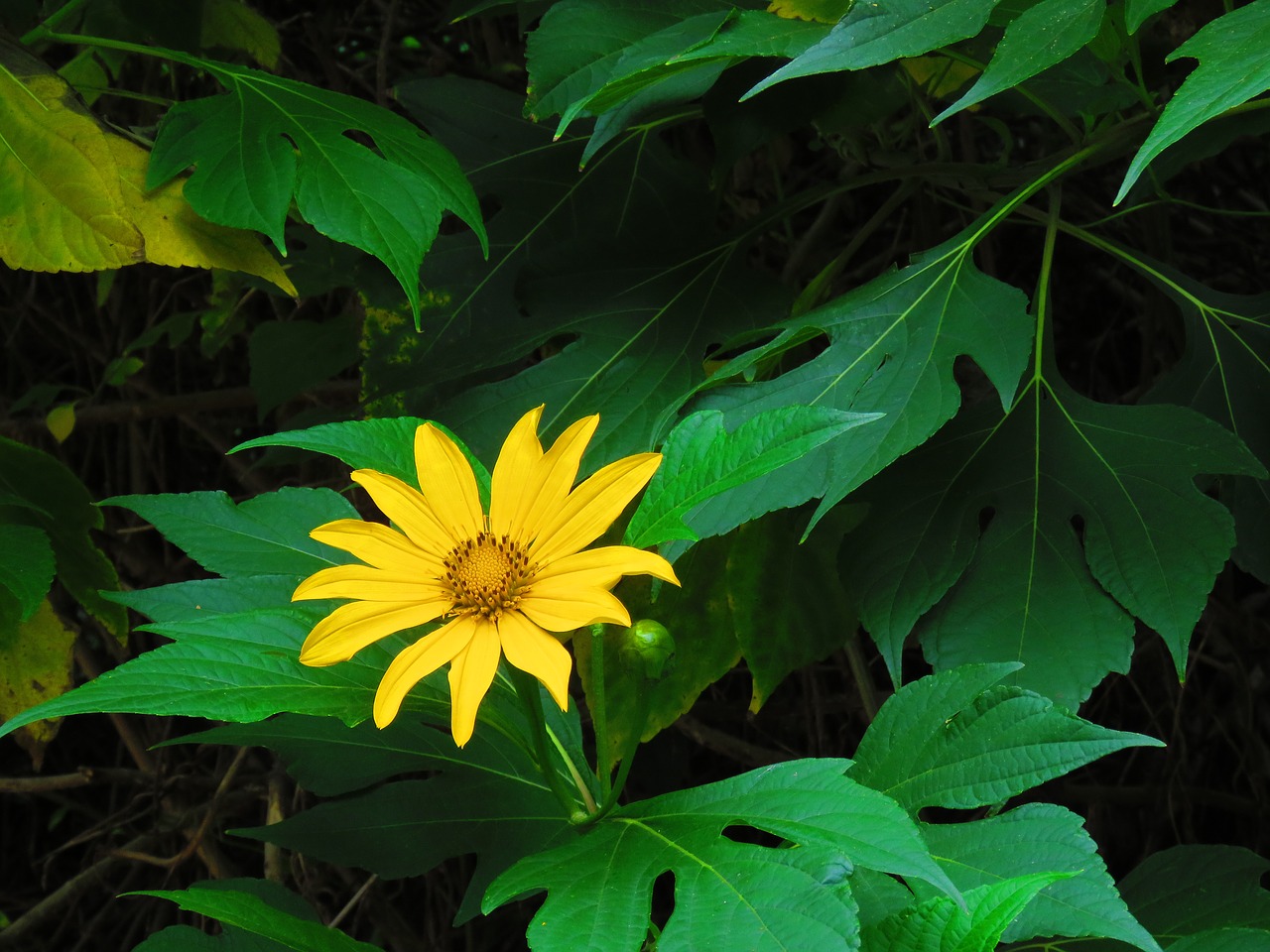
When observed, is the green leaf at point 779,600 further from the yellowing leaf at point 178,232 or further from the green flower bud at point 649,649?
the yellowing leaf at point 178,232

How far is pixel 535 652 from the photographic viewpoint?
642mm

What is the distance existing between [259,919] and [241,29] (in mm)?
1164

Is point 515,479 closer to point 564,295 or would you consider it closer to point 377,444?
point 377,444

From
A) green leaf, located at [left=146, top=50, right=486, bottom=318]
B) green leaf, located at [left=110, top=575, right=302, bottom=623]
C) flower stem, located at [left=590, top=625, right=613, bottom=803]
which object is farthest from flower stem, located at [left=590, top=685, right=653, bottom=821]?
green leaf, located at [left=146, top=50, right=486, bottom=318]

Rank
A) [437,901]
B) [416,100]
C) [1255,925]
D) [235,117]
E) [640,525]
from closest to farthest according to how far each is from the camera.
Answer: [640,525], [1255,925], [235,117], [416,100], [437,901]

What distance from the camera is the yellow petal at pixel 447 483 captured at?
28.3 inches

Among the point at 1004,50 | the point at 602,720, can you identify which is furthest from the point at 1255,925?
the point at 1004,50

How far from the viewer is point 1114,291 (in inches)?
65.5

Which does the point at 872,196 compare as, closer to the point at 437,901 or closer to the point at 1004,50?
the point at 1004,50

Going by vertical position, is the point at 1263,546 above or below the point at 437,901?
above

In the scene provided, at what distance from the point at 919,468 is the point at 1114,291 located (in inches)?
35.6

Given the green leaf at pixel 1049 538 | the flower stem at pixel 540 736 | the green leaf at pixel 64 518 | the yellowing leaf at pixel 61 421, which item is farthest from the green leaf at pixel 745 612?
the yellowing leaf at pixel 61 421

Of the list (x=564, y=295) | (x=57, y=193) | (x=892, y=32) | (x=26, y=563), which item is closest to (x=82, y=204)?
(x=57, y=193)

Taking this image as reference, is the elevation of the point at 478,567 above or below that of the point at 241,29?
below
